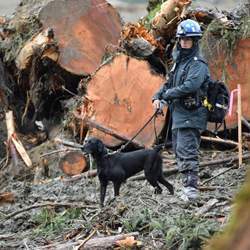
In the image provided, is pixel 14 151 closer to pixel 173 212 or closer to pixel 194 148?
pixel 194 148

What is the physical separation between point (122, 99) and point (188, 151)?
2611mm

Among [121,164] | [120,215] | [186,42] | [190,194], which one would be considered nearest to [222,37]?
[186,42]

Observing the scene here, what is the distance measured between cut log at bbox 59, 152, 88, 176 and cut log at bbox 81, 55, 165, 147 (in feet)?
1.20

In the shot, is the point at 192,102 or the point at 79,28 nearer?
the point at 192,102

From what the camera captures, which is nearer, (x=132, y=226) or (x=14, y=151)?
(x=132, y=226)

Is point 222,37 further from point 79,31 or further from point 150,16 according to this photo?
point 79,31

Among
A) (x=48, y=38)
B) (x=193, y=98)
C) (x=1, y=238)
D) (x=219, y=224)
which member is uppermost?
(x=48, y=38)

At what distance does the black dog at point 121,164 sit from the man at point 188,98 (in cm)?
38

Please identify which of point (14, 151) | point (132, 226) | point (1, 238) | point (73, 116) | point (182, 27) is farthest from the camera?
point (14, 151)

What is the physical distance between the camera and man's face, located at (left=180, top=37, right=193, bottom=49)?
20.9 ft

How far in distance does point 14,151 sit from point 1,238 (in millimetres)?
4182

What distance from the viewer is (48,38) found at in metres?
9.30

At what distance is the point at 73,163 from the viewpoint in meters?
8.93

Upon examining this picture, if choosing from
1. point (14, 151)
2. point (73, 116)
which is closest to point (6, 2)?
point (73, 116)
